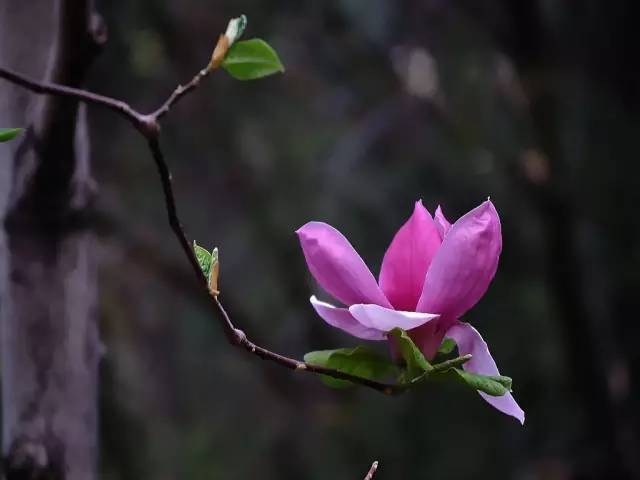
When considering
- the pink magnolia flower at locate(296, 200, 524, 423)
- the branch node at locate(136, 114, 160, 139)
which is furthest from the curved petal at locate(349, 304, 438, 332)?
the branch node at locate(136, 114, 160, 139)

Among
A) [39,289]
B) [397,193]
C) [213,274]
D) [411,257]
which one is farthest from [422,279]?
[397,193]

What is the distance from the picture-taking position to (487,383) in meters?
0.44

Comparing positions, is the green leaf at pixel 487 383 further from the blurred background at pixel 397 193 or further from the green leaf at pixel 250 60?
the blurred background at pixel 397 193

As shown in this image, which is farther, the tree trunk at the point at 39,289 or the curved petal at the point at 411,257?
the tree trunk at the point at 39,289

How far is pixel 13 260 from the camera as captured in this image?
0.65m

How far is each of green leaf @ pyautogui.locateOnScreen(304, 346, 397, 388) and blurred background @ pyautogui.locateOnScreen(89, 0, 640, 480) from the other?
46.7 inches

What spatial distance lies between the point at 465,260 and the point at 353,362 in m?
0.09

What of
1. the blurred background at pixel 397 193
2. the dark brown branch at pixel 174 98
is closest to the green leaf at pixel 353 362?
the dark brown branch at pixel 174 98

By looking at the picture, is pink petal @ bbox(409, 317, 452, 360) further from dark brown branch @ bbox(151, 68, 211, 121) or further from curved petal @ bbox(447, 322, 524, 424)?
dark brown branch @ bbox(151, 68, 211, 121)

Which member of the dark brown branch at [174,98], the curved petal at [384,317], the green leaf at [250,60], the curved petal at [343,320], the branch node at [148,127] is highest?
the green leaf at [250,60]

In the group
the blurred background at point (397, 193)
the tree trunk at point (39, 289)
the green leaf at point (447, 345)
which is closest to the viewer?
the green leaf at point (447, 345)

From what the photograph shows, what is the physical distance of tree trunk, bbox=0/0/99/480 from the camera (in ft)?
2.09

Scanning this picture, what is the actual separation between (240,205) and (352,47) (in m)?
0.62

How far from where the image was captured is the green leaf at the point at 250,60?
48cm
